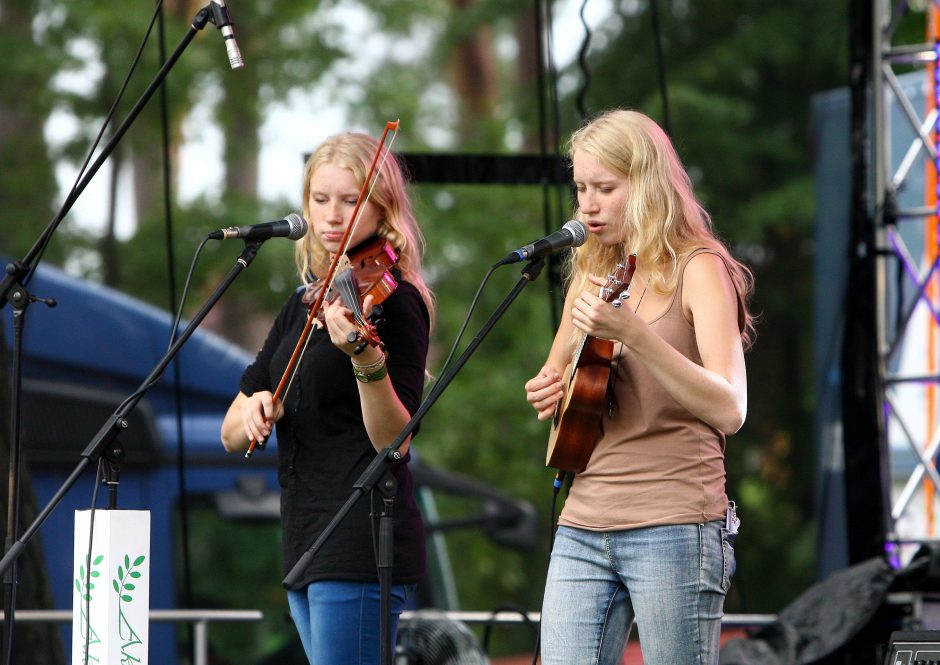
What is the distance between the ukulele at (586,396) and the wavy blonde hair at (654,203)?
6cm

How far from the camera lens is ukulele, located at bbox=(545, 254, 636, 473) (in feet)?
7.67

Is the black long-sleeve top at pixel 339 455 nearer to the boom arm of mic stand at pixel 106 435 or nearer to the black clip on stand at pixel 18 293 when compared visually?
the boom arm of mic stand at pixel 106 435

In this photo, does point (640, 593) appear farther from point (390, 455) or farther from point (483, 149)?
point (483, 149)

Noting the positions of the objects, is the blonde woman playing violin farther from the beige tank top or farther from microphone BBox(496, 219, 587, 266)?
the beige tank top

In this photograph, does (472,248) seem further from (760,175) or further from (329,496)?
(329,496)

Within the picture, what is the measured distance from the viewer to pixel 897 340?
14.3ft

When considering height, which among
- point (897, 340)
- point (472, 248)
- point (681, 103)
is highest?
point (681, 103)

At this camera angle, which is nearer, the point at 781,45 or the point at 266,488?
the point at 266,488

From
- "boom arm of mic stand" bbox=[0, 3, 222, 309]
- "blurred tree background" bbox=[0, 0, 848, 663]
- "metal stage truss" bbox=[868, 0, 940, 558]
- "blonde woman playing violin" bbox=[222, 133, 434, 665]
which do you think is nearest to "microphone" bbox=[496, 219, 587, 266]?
"blonde woman playing violin" bbox=[222, 133, 434, 665]

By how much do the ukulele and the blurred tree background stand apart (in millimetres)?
7803

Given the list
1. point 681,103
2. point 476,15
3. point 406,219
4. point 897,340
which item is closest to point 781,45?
point 681,103

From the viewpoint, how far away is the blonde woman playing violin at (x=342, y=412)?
246 centimetres

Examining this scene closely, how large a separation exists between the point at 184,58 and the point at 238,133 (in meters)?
1.55

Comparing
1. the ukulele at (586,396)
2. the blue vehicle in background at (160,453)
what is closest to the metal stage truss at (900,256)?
the blue vehicle in background at (160,453)
